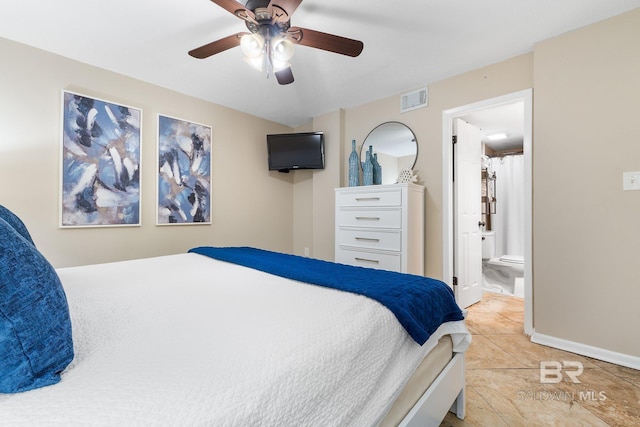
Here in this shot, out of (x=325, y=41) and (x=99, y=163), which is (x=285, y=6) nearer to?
(x=325, y=41)

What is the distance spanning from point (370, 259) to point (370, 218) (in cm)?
42

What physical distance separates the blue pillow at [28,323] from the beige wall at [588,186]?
2.81m

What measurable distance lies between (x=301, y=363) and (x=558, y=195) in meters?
2.42

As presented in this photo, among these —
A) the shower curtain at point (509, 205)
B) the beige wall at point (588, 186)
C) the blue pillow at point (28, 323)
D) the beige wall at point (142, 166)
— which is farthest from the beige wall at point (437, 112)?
the blue pillow at point (28, 323)

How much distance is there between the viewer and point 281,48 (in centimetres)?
165

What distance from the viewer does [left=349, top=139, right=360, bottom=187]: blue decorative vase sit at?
10.6 ft

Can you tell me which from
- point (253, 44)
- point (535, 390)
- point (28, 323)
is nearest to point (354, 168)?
point (253, 44)

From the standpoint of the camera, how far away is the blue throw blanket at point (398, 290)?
1.01m

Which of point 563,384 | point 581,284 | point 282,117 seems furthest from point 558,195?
point 282,117

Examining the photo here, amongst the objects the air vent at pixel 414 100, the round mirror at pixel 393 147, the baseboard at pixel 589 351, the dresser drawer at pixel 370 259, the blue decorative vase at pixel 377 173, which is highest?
the air vent at pixel 414 100

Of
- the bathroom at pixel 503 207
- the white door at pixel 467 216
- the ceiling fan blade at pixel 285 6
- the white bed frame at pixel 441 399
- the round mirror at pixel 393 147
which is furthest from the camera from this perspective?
the bathroom at pixel 503 207

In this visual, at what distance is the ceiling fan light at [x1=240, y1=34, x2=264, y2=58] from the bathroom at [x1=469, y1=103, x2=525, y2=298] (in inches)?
136

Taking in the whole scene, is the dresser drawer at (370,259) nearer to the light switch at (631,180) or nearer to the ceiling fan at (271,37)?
the light switch at (631,180)

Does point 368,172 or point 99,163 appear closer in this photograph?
point 99,163
